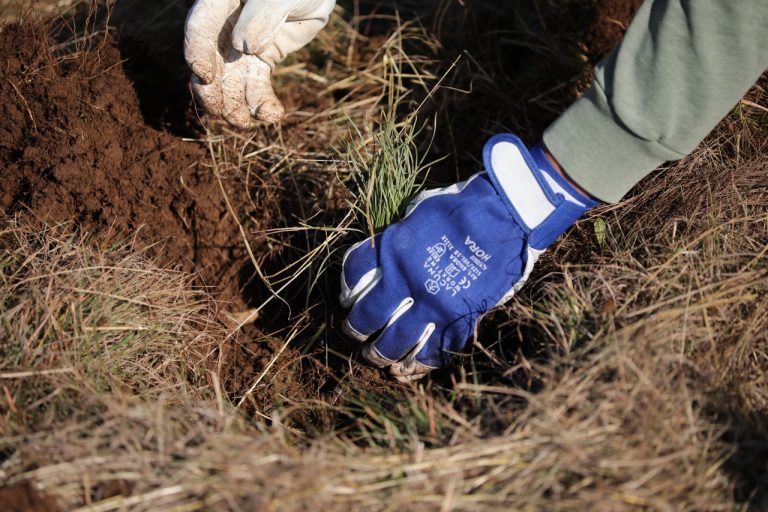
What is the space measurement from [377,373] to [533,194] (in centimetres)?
64

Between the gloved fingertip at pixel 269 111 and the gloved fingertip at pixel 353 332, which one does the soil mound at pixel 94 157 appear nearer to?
the gloved fingertip at pixel 269 111

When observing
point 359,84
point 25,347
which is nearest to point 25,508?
point 25,347

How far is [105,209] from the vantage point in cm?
185

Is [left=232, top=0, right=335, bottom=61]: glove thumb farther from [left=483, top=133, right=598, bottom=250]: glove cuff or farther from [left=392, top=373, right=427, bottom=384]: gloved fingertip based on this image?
[left=392, top=373, right=427, bottom=384]: gloved fingertip

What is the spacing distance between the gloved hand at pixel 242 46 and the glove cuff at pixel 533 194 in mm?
662

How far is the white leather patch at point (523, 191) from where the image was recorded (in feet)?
5.34

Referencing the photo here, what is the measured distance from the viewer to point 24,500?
1.14 m

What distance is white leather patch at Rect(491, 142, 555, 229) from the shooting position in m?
1.63

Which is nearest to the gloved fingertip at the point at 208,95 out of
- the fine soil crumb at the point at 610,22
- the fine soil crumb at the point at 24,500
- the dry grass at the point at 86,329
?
the dry grass at the point at 86,329

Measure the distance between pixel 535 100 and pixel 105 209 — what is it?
4.92 ft

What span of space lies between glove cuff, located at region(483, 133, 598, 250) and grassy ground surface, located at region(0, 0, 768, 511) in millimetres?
116

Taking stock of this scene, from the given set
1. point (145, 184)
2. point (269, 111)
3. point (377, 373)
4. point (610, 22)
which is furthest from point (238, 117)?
point (610, 22)

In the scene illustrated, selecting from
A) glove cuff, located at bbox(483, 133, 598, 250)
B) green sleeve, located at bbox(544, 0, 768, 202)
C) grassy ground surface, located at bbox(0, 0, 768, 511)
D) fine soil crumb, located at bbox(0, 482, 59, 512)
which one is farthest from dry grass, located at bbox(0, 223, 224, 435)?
green sleeve, located at bbox(544, 0, 768, 202)

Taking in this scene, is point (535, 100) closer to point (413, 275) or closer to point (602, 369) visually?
point (413, 275)
